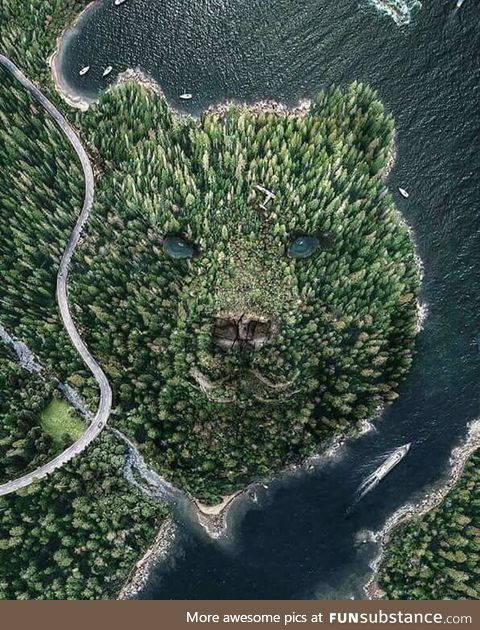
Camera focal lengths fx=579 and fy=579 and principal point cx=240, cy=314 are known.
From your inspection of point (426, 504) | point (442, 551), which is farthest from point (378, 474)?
point (442, 551)

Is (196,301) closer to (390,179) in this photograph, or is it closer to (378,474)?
(390,179)

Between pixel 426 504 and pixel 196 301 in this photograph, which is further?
pixel 426 504

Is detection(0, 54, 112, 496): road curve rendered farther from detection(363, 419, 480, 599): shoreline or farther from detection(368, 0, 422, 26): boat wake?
detection(368, 0, 422, 26): boat wake

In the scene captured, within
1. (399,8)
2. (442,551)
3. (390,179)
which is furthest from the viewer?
(399,8)

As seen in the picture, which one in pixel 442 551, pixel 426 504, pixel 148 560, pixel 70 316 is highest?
pixel 70 316

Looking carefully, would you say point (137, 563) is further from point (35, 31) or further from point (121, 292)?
point (35, 31)

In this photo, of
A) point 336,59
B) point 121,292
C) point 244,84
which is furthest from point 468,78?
point 121,292
